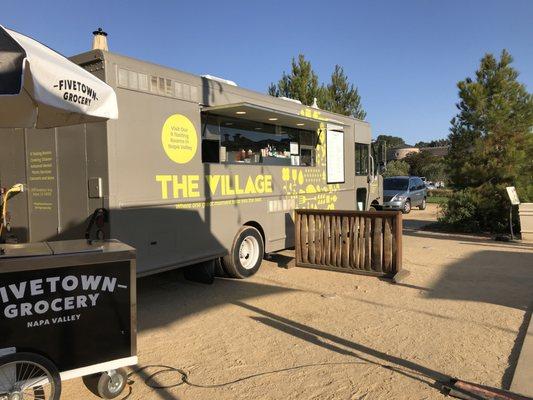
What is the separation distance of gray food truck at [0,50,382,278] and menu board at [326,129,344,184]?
151 cm

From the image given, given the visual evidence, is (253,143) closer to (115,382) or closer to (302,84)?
(115,382)

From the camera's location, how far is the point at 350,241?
7996 millimetres

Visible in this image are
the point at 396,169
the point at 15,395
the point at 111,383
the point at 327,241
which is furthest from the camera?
the point at 396,169

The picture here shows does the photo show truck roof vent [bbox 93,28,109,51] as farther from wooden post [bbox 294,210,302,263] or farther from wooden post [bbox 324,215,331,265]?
wooden post [bbox 324,215,331,265]

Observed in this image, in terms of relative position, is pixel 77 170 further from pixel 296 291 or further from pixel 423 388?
pixel 423 388

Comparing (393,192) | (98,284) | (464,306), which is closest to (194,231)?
(98,284)

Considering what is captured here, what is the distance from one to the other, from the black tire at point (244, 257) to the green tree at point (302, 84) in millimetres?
13352

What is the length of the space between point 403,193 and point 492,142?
8023 mm

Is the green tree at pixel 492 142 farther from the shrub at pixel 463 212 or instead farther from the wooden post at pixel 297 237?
the wooden post at pixel 297 237

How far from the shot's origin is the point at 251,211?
25.4ft

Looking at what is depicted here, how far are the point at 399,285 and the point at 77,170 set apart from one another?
189 inches

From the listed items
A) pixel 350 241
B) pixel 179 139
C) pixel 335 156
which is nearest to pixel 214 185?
pixel 179 139

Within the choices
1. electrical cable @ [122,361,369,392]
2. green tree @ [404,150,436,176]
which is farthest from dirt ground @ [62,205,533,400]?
green tree @ [404,150,436,176]

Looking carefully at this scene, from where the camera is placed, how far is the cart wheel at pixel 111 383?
3568 mm
